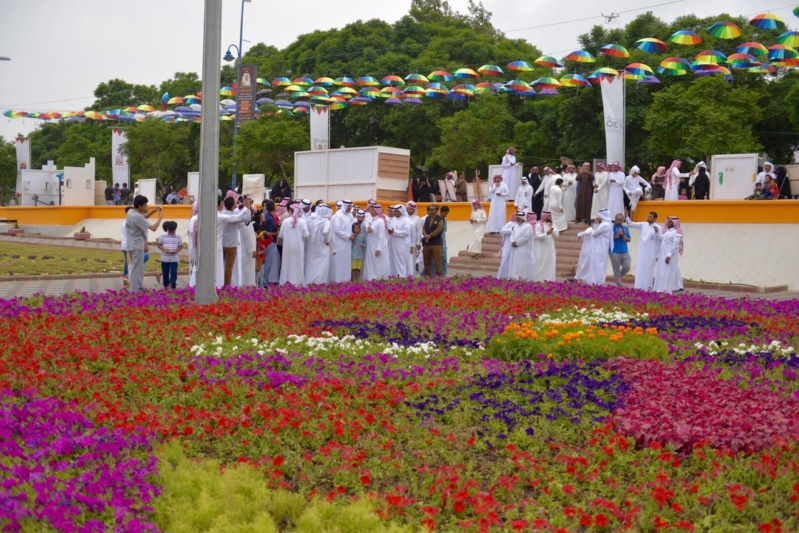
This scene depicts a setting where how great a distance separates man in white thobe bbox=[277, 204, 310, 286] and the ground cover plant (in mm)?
5931

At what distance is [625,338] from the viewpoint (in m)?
8.71

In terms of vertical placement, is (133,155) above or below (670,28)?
below

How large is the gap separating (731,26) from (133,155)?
3378 centimetres

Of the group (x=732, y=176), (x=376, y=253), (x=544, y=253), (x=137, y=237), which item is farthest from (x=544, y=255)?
(x=137, y=237)

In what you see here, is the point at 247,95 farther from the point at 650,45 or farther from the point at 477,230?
the point at 650,45

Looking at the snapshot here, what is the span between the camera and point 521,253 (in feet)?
57.8

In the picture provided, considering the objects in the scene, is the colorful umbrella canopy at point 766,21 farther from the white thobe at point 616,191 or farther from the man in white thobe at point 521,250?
the man in white thobe at point 521,250

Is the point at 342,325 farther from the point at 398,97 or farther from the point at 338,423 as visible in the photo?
the point at 398,97

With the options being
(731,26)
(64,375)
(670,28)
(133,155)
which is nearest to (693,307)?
(64,375)

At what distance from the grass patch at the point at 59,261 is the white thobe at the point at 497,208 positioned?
7.63 metres

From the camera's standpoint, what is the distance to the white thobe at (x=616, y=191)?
21453mm

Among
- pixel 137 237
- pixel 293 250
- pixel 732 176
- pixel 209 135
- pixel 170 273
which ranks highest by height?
pixel 732 176

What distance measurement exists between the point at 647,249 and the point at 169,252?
8.90 m

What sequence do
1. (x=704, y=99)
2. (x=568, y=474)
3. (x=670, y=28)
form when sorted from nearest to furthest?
(x=568, y=474) < (x=704, y=99) < (x=670, y=28)
